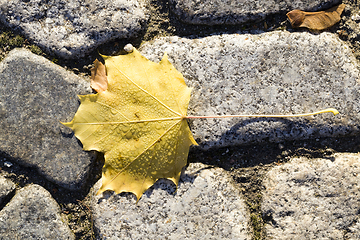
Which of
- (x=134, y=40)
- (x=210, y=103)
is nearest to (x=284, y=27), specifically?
(x=210, y=103)

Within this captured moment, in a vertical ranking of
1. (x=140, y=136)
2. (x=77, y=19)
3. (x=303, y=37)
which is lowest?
(x=140, y=136)

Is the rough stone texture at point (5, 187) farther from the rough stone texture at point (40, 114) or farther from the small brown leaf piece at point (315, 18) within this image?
the small brown leaf piece at point (315, 18)

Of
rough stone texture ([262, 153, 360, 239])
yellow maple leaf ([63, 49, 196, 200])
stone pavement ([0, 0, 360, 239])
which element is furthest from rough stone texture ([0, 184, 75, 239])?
rough stone texture ([262, 153, 360, 239])

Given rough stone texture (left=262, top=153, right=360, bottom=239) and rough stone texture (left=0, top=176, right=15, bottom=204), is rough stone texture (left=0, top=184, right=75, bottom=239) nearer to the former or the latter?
rough stone texture (left=0, top=176, right=15, bottom=204)

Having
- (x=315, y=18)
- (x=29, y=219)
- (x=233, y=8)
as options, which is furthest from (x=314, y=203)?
(x=29, y=219)

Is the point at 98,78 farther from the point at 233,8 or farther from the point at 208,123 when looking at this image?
the point at 233,8

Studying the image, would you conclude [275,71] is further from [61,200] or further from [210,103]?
[61,200]
